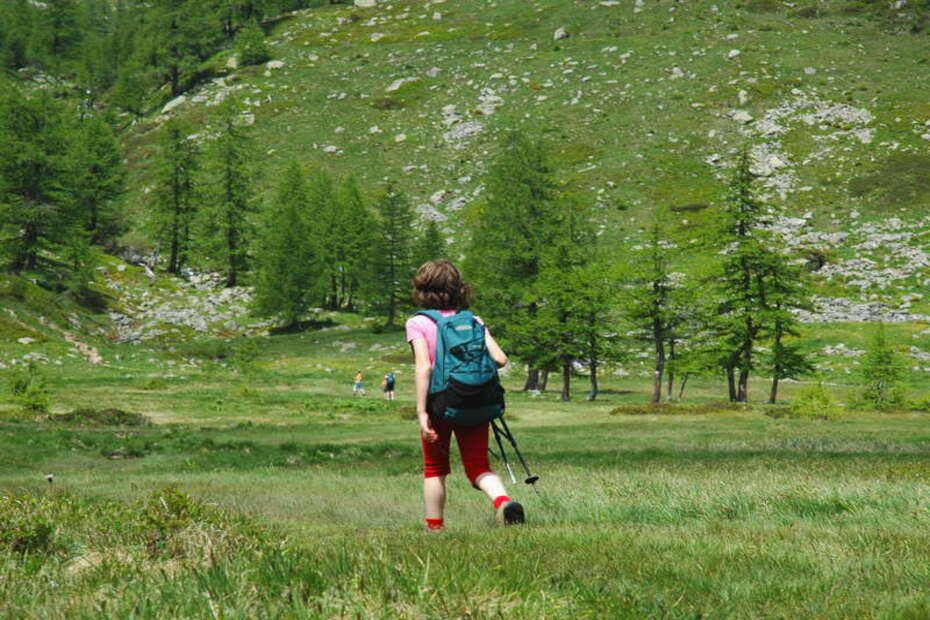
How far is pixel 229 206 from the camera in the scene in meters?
70.6

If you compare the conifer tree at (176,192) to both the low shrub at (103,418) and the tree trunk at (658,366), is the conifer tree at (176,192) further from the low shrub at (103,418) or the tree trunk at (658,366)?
the tree trunk at (658,366)

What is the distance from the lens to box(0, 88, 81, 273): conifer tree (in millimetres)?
51656

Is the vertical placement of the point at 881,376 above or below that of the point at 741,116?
below

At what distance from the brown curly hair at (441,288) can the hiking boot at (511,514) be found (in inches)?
70.0

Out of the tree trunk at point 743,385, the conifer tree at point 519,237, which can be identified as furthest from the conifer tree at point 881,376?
the conifer tree at point 519,237

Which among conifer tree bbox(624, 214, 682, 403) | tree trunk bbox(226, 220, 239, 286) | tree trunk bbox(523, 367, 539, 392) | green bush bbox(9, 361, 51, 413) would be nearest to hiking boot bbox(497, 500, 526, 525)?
green bush bbox(9, 361, 51, 413)

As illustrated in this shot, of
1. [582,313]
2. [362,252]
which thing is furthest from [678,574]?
[362,252]

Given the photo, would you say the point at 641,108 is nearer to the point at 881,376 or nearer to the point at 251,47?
the point at 881,376

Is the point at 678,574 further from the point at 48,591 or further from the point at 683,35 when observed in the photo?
the point at 683,35

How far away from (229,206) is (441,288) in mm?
69020

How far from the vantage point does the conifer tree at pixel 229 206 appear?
233 feet

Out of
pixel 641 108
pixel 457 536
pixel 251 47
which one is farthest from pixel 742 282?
pixel 251 47

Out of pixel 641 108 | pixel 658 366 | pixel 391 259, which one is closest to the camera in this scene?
pixel 658 366

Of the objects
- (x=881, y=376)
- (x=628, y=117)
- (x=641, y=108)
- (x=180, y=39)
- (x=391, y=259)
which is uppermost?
(x=180, y=39)
